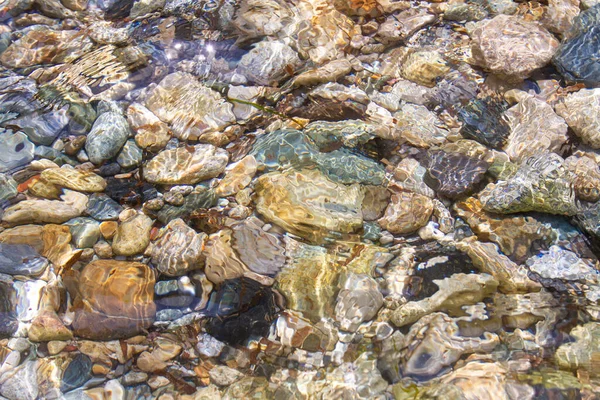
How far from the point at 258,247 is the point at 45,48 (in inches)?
116

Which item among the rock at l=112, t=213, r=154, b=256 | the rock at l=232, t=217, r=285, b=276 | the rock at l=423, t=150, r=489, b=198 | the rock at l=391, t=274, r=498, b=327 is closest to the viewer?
the rock at l=391, t=274, r=498, b=327

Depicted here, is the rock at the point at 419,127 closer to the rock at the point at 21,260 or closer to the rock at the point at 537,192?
the rock at the point at 537,192

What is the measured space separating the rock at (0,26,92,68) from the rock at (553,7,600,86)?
13.5 feet

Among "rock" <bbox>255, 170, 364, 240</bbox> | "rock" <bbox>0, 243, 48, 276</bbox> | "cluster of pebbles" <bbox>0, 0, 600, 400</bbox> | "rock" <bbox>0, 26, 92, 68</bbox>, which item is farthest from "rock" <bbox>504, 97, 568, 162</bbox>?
"rock" <bbox>0, 26, 92, 68</bbox>

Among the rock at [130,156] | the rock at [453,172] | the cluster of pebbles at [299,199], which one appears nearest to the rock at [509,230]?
the cluster of pebbles at [299,199]

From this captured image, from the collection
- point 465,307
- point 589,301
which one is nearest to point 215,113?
point 465,307

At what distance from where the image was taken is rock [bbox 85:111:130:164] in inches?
144

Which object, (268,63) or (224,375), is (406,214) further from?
(268,63)

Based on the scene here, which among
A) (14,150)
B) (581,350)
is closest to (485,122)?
(581,350)

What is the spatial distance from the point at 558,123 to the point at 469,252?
1357 mm

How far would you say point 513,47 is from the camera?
4.03 meters

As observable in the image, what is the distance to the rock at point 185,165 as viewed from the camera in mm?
3568

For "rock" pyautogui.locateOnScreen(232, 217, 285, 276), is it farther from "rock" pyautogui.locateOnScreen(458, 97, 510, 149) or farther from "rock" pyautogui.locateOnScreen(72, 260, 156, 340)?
"rock" pyautogui.locateOnScreen(458, 97, 510, 149)

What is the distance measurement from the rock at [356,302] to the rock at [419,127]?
1301 millimetres
